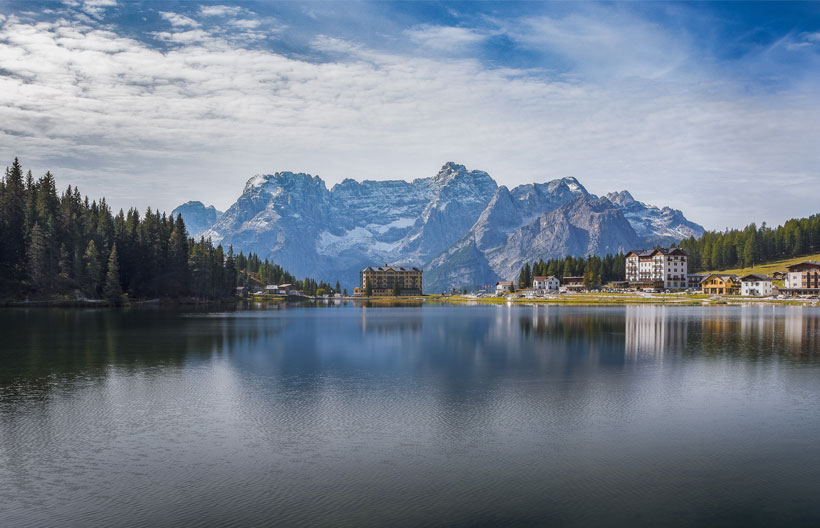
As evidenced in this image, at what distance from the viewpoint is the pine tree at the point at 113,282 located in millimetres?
151125

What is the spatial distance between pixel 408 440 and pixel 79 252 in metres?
149

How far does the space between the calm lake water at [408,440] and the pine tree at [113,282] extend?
342 feet

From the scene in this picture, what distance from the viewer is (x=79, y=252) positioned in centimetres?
15062

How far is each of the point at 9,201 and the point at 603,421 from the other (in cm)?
16449

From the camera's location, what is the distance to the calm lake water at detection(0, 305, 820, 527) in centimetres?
1945

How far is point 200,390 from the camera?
38.4 meters

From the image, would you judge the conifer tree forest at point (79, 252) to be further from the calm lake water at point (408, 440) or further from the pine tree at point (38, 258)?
the calm lake water at point (408, 440)

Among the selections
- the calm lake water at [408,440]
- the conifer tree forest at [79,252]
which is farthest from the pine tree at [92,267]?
the calm lake water at [408,440]

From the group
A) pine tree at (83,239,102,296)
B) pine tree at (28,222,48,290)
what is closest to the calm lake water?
pine tree at (28,222,48,290)

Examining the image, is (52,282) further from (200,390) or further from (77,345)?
(200,390)

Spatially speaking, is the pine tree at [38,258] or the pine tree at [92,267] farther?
the pine tree at [92,267]

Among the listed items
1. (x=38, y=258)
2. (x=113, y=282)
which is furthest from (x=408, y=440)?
(x=113, y=282)

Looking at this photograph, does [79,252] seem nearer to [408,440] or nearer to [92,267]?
[92,267]

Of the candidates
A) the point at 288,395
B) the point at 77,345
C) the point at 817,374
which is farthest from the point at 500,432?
the point at 77,345
